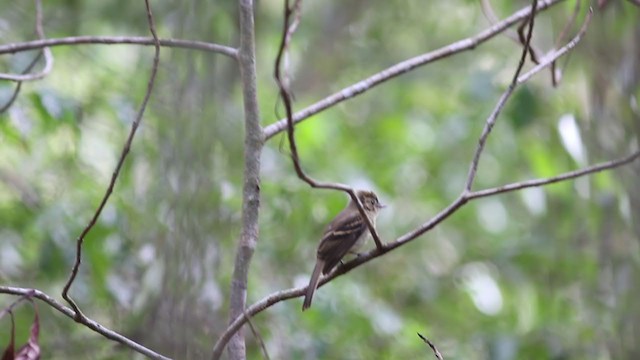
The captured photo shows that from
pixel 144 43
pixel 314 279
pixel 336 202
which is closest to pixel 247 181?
pixel 144 43

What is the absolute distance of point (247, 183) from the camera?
2.74 metres

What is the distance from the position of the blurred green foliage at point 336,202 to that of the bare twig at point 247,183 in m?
0.11

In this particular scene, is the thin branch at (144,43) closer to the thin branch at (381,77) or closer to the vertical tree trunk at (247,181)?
the vertical tree trunk at (247,181)

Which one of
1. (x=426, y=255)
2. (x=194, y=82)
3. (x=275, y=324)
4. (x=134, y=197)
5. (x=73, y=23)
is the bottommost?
(x=426, y=255)

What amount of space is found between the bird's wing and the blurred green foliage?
44 centimetres

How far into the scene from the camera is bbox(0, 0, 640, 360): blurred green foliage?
4.46 m

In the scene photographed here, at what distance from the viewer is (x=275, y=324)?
527cm

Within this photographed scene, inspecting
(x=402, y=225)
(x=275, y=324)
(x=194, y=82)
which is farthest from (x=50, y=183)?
(x=194, y=82)

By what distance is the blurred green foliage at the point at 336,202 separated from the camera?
4.46 m

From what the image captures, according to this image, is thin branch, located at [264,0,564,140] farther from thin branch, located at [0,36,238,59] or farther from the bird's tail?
the bird's tail

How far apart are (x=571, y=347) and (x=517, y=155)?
213cm

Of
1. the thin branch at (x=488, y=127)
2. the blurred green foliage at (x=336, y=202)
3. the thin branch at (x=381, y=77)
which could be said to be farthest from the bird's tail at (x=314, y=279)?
the thin branch at (x=488, y=127)

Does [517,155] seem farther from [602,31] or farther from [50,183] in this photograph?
[50,183]

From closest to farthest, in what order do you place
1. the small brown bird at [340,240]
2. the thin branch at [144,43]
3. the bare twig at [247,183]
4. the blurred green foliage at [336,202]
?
the bare twig at [247,183], the thin branch at [144,43], the small brown bird at [340,240], the blurred green foliage at [336,202]
